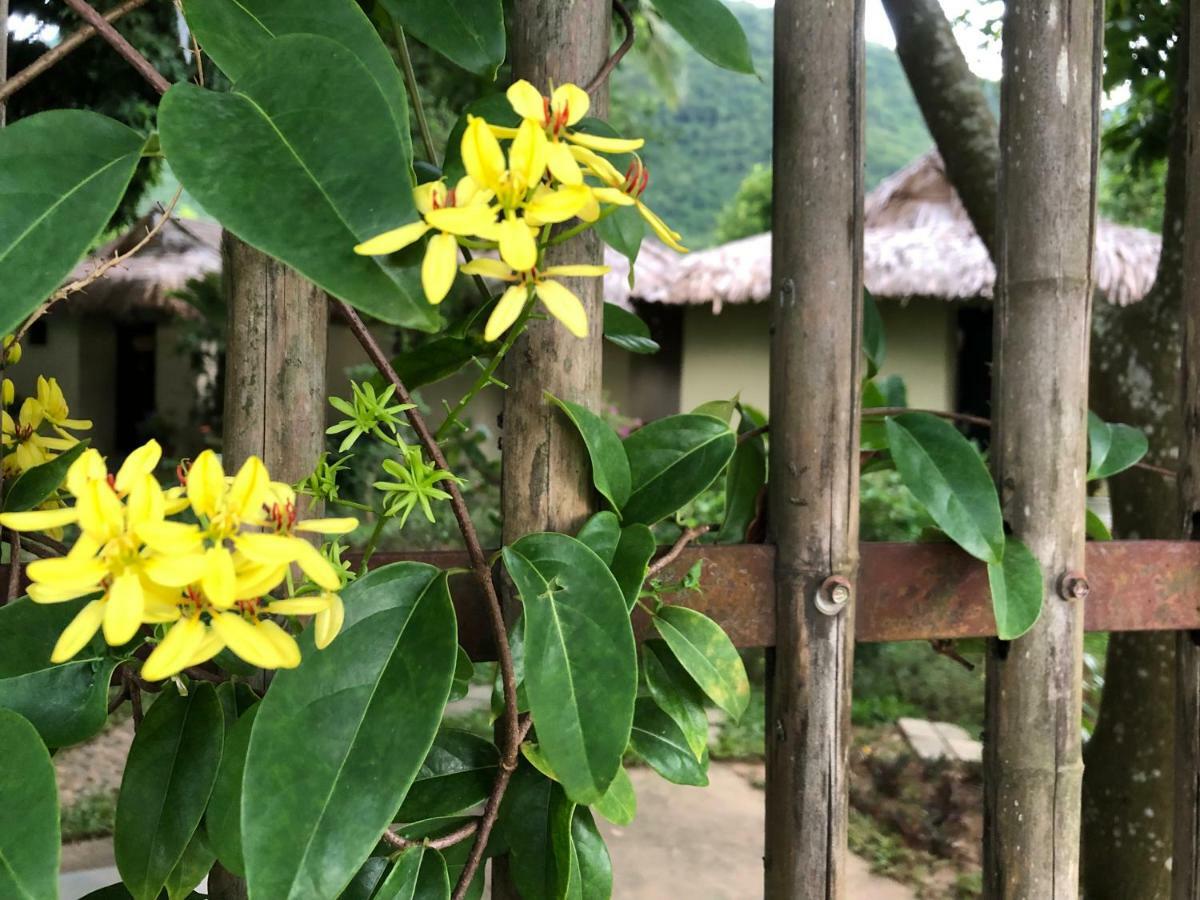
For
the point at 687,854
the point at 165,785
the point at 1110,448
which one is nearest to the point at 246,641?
the point at 165,785

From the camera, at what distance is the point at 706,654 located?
2.34 feet

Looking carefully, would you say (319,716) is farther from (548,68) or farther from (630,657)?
(548,68)

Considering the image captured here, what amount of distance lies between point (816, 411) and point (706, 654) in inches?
8.6

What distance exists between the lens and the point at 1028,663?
845 millimetres

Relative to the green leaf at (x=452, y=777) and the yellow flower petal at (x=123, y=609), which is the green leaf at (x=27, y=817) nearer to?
the yellow flower petal at (x=123, y=609)

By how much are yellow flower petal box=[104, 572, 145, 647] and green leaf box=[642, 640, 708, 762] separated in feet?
1.41

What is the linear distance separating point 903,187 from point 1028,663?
6.45 metres

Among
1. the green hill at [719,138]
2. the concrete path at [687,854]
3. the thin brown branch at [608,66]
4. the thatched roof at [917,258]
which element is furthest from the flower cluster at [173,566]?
the green hill at [719,138]

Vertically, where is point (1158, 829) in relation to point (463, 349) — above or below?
below

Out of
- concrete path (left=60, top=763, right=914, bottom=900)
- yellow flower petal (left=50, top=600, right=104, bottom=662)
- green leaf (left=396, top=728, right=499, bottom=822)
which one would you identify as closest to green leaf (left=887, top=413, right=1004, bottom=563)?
green leaf (left=396, top=728, right=499, bottom=822)

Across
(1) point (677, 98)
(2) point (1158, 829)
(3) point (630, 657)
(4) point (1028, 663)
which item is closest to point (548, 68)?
(3) point (630, 657)

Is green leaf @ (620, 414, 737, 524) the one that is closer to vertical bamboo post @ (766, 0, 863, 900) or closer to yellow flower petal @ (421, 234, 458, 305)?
vertical bamboo post @ (766, 0, 863, 900)

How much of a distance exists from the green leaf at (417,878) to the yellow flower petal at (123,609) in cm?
31

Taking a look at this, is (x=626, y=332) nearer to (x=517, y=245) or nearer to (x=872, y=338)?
(x=872, y=338)
